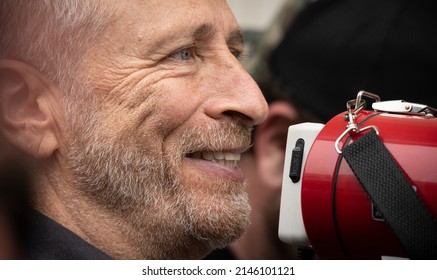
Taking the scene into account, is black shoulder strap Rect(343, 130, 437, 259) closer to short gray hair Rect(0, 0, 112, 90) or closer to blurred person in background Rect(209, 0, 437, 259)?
short gray hair Rect(0, 0, 112, 90)

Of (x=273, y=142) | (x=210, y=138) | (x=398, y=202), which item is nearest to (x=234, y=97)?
(x=210, y=138)

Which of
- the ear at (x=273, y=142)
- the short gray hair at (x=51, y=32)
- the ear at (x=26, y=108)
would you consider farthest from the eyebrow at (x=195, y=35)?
the ear at (x=273, y=142)

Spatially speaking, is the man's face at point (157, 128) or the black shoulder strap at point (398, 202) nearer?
the black shoulder strap at point (398, 202)

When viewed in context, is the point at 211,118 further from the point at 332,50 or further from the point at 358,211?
the point at 332,50

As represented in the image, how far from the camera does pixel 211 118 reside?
5.73ft

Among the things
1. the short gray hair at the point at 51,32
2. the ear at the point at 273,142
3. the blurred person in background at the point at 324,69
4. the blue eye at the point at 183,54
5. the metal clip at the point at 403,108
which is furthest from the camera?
the ear at the point at 273,142

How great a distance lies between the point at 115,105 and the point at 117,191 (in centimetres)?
17

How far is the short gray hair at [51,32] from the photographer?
1686 millimetres

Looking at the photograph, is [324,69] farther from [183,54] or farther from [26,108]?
[26,108]

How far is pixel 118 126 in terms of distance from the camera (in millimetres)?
1717

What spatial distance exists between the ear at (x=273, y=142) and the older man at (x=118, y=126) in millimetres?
862

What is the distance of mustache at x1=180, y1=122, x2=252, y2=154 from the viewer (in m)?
1.73

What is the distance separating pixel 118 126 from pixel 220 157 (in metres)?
0.21

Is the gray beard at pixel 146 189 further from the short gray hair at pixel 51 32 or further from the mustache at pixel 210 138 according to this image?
the short gray hair at pixel 51 32
